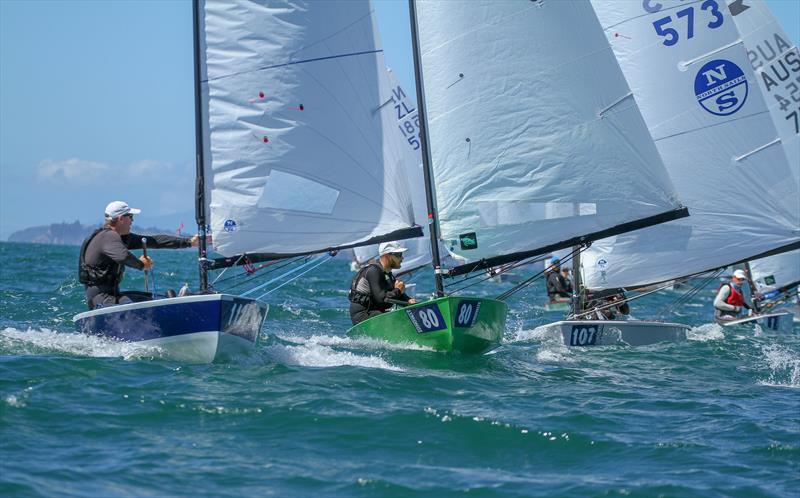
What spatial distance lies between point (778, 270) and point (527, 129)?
437 inches

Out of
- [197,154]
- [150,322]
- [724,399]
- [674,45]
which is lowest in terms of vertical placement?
[724,399]

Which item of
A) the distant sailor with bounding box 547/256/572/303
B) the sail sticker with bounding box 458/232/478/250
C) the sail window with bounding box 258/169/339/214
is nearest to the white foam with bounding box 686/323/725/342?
the sail sticker with bounding box 458/232/478/250

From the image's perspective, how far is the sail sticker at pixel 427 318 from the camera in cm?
1135

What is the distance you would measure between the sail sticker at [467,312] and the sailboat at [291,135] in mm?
1400

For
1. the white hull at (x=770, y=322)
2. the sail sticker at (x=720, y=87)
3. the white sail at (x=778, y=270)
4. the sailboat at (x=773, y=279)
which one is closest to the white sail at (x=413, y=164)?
the sail sticker at (x=720, y=87)

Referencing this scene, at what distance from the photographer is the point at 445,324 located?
11.3 m

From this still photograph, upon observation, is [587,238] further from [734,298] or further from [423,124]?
[734,298]

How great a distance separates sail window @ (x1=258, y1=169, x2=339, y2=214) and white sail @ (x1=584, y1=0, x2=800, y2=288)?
508 centimetres

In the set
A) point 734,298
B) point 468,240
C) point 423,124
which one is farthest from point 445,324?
point 734,298

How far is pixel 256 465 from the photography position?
22.2ft

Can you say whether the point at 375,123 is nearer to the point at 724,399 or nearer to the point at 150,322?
the point at 150,322

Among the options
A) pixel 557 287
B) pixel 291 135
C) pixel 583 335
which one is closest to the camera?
pixel 291 135

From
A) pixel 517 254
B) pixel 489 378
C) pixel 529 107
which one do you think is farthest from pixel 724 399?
pixel 529 107

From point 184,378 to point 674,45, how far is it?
10022 mm
